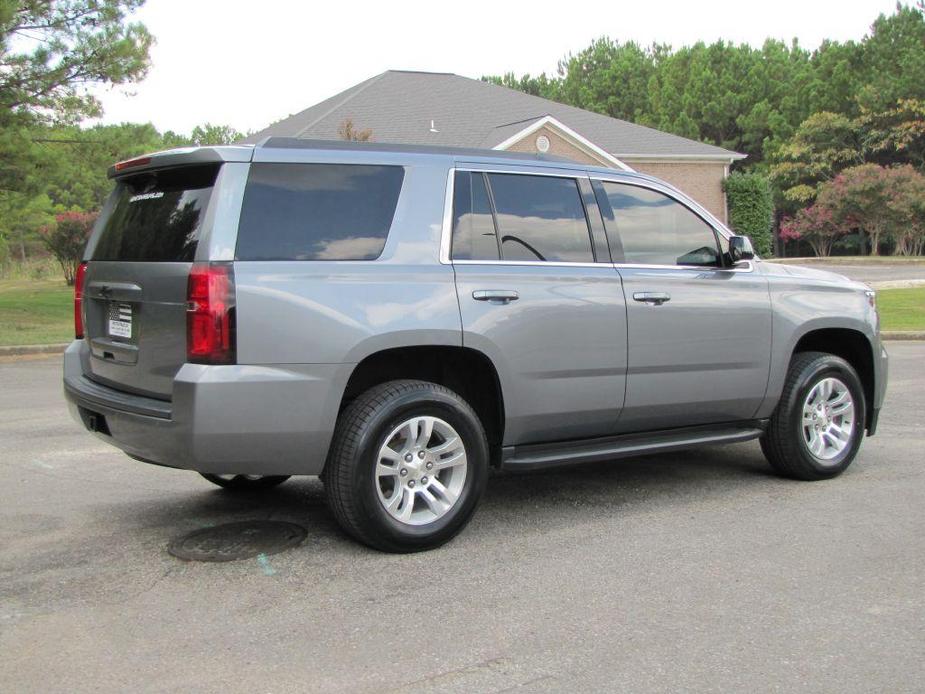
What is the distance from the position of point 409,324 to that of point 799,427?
294 cm

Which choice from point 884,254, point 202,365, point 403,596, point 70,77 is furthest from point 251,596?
point 884,254

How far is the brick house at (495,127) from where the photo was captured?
110 ft

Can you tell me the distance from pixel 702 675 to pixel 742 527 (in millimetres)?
1961

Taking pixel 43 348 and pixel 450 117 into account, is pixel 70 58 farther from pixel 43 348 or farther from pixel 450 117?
pixel 450 117

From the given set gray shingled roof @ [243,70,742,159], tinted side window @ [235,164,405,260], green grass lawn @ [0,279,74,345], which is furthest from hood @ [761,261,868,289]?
gray shingled roof @ [243,70,742,159]

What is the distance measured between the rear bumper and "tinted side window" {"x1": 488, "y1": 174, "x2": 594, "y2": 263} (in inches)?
50.9

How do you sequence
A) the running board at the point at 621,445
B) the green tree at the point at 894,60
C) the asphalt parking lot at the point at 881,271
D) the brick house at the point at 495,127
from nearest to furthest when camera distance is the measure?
the running board at the point at 621,445
the asphalt parking lot at the point at 881,271
the brick house at the point at 495,127
the green tree at the point at 894,60

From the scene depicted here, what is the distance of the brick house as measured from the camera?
33.5 metres

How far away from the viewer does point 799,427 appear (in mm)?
6191

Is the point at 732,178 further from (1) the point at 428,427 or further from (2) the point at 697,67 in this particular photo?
(1) the point at 428,427

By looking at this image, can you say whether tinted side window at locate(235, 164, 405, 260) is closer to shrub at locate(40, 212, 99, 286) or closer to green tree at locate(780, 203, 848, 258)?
shrub at locate(40, 212, 99, 286)

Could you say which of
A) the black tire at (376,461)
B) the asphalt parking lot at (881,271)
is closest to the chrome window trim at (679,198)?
the black tire at (376,461)

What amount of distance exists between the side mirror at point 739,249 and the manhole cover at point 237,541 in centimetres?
310

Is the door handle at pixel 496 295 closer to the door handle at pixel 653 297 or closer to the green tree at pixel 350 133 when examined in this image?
the door handle at pixel 653 297
